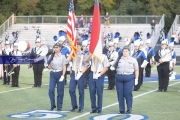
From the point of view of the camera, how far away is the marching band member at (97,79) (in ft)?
45.4

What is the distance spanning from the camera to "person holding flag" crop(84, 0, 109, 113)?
13.8m

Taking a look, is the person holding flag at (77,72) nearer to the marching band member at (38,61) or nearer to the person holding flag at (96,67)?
the person holding flag at (96,67)

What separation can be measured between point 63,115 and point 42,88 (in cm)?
709

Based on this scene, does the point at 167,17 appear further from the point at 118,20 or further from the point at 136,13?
the point at 118,20

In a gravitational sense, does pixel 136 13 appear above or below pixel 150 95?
above

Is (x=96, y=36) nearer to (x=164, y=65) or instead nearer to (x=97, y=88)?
(x=97, y=88)

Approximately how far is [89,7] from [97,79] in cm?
4234

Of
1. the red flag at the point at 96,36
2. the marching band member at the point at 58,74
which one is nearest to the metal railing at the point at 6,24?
the marching band member at the point at 58,74

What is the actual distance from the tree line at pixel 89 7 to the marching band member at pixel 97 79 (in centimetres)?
3896

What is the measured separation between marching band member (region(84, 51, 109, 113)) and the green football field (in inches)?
12.3

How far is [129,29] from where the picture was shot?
1793 inches

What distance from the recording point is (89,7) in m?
55.8

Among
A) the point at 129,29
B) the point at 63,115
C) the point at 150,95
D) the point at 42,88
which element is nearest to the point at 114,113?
the point at 63,115

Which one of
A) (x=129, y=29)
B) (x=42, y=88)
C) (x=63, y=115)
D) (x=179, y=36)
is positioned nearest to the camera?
(x=63, y=115)
